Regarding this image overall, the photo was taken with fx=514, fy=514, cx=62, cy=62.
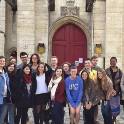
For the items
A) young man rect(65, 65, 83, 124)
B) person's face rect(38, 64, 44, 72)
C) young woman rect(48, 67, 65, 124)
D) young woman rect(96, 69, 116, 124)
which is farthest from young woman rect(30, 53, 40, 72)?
young woman rect(96, 69, 116, 124)

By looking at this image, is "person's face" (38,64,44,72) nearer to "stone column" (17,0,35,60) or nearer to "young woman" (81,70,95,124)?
"young woman" (81,70,95,124)

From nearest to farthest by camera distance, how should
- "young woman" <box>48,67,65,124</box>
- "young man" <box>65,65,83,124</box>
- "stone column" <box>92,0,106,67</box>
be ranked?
"young man" <box>65,65,83,124</box>
"young woman" <box>48,67,65,124</box>
"stone column" <box>92,0,106,67</box>

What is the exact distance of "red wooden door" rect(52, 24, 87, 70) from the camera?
81.0ft

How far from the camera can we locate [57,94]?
1312 centimetres

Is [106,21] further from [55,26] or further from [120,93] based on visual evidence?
[120,93]

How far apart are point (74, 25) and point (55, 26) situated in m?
0.99

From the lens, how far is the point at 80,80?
42.8ft

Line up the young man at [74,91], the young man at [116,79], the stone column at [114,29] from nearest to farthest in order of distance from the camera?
the young man at [74,91]
the young man at [116,79]
the stone column at [114,29]

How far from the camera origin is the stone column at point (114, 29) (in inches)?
890

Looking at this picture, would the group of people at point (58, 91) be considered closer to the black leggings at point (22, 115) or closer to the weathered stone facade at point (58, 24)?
the black leggings at point (22, 115)

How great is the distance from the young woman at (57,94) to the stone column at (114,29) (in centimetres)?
962

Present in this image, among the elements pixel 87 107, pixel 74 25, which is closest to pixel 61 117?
pixel 87 107

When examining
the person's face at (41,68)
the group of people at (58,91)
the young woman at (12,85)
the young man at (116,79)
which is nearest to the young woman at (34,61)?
the group of people at (58,91)

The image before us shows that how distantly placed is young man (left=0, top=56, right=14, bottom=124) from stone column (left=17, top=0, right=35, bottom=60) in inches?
392
